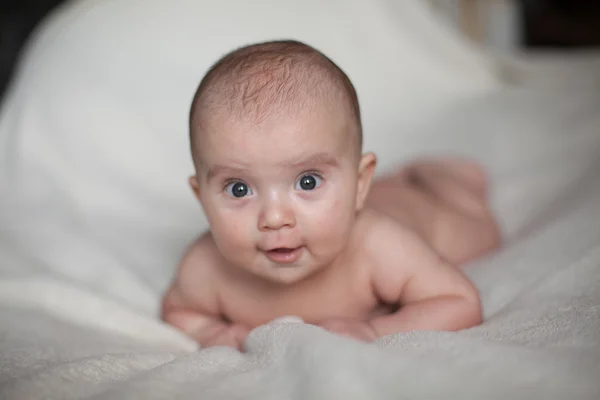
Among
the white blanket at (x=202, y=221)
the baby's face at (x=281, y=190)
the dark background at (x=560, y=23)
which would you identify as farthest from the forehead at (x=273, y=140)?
the dark background at (x=560, y=23)

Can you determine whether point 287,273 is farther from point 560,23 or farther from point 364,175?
point 560,23

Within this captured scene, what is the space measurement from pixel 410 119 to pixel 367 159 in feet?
3.00

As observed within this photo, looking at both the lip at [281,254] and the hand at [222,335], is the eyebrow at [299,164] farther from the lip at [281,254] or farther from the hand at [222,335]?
the hand at [222,335]

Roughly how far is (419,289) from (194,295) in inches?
15.0

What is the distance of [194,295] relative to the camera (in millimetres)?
1145

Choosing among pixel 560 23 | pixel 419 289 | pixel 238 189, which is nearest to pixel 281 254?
pixel 238 189

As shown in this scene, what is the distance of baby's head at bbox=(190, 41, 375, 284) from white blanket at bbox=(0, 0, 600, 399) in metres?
0.12

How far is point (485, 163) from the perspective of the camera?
175cm

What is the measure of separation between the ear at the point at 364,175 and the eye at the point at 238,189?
7.3 inches

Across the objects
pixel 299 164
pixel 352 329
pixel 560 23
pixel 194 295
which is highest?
pixel 560 23

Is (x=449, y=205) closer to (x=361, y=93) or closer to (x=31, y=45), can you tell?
(x=361, y=93)

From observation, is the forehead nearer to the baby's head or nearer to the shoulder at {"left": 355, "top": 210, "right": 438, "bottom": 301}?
the baby's head

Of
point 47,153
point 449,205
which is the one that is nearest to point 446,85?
point 449,205

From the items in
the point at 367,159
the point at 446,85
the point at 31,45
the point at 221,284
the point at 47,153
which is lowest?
the point at 221,284
